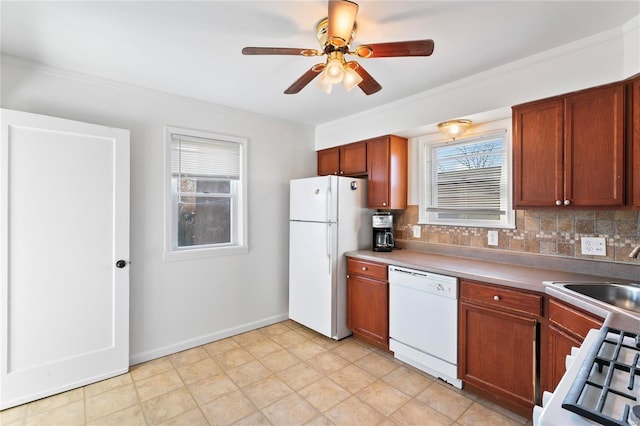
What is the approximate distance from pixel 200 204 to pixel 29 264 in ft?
4.46

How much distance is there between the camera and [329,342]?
3.08m

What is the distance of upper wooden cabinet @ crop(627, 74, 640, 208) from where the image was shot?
1714mm

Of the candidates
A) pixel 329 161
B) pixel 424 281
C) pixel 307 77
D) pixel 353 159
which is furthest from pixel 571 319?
pixel 329 161

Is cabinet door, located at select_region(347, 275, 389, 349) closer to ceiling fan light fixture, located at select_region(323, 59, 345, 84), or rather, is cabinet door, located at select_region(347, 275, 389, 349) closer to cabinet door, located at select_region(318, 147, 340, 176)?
cabinet door, located at select_region(318, 147, 340, 176)

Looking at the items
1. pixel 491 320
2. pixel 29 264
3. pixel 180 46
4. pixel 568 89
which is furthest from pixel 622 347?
pixel 29 264

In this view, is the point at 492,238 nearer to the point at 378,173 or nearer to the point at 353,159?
the point at 378,173

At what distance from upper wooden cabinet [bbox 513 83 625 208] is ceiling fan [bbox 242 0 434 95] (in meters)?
1.12

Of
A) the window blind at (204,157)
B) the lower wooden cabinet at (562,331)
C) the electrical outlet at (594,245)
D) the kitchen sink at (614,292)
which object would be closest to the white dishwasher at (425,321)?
the lower wooden cabinet at (562,331)

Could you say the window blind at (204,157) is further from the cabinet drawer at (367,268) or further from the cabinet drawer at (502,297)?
the cabinet drawer at (502,297)

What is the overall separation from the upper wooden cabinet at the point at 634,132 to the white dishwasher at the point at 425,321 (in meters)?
1.15

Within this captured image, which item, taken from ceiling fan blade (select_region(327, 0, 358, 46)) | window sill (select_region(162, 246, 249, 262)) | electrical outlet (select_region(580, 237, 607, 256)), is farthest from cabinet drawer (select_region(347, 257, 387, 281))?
ceiling fan blade (select_region(327, 0, 358, 46))

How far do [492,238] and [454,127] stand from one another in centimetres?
104

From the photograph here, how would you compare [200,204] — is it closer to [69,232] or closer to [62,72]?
[69,232]

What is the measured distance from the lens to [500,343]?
2020mm
